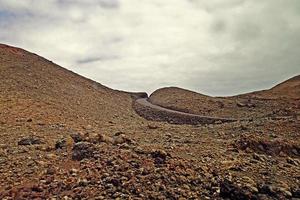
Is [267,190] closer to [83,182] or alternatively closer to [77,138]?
[83,182]

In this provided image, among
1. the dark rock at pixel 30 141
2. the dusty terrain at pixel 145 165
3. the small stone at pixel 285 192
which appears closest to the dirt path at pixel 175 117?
the dusty terrain at pixel 145 165

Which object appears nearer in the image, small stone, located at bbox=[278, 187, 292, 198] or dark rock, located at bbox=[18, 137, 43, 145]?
small stone, located at bbox=[278, 187, 292, 198]

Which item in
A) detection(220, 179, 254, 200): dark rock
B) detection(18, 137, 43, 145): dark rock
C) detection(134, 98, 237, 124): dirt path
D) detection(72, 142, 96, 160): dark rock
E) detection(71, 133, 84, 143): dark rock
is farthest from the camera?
detection(134, 98, 237, 124): dirt path

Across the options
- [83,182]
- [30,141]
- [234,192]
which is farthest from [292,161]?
[30,141]

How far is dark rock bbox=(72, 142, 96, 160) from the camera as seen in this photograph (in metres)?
9.07

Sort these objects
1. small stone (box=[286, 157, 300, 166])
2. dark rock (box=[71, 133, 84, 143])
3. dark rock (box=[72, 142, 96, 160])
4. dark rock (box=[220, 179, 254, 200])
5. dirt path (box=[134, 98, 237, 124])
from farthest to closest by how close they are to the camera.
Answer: dirt path (box=[134, 98, 237, 124]) → dark rock (box=[71, 133, 84, 143]) → small stone (box=[286, 157, 300, 166]) → dark rock (box=[72, 142, 96, 160]) → dark rock (box=[220, 179, 254, 200])

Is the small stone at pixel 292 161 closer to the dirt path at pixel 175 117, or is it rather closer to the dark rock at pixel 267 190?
the dark rock at pixel 267 190

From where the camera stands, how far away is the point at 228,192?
7.18 metres

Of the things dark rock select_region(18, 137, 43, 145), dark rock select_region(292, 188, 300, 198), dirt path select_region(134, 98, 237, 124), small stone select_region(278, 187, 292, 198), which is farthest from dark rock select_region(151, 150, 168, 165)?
dirt path select_region(134, 98, 237, 124)

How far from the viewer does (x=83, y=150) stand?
9.30 meters

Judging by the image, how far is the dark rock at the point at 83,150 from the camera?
9.07 meters

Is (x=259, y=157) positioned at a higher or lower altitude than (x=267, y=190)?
higher

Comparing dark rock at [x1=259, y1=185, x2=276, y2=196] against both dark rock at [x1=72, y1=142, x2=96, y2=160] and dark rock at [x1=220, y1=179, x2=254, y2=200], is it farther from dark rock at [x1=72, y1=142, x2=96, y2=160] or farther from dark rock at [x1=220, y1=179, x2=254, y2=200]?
dark rock at [x1=72, y1=142, x2=96, y2=160]

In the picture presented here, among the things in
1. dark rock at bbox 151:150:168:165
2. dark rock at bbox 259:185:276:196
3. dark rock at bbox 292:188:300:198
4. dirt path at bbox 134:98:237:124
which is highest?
dirt path at bbox 134:98:237:124
